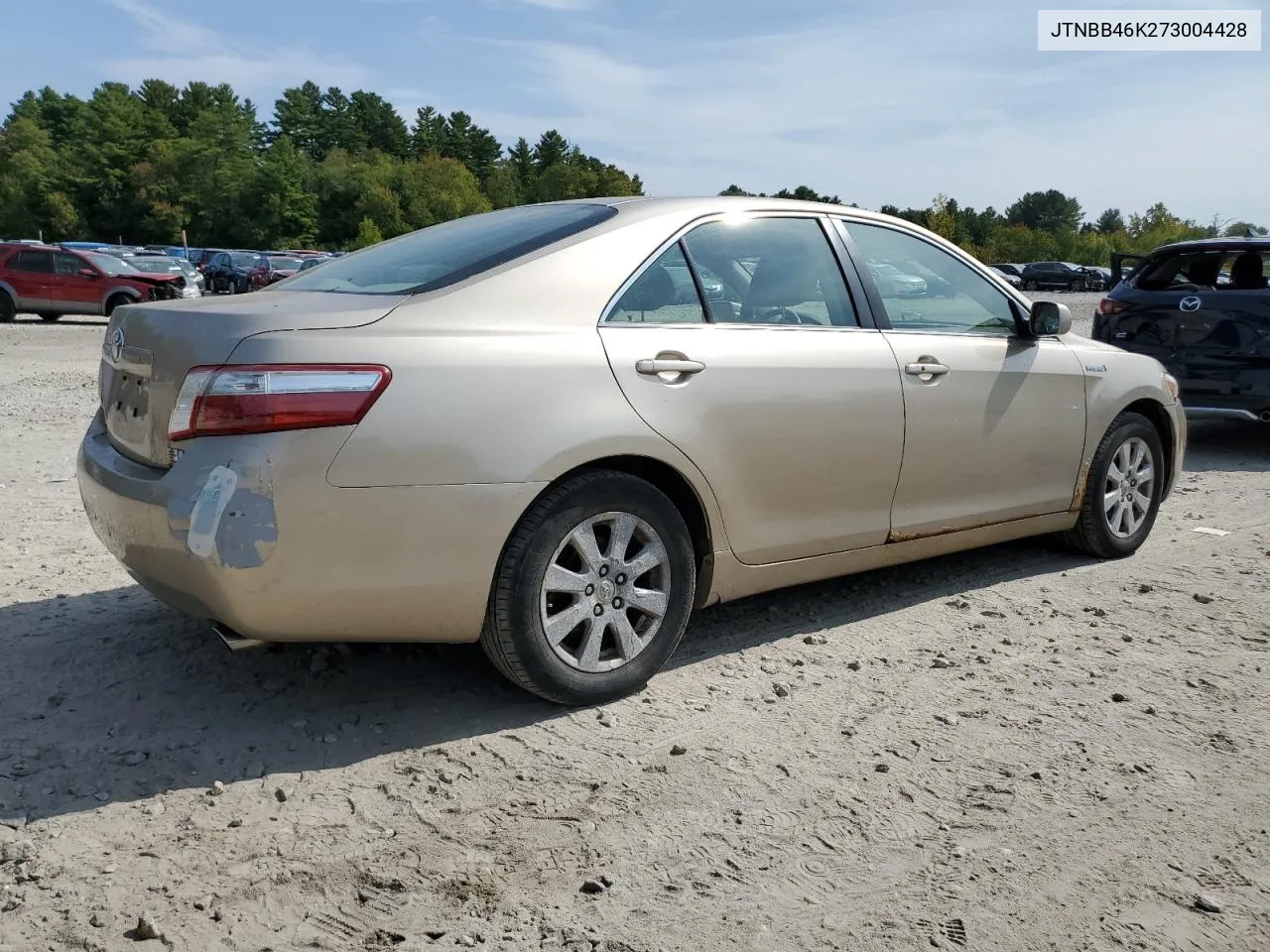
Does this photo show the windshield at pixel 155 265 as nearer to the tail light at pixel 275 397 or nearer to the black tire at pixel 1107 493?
the black tire at pixel 1107 493

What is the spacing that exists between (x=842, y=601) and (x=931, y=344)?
115 centimetres

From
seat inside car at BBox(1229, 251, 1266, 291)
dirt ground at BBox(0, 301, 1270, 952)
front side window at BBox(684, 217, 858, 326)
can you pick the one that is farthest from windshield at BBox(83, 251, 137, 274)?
front side window at BBox(684, 217, 858, 326)

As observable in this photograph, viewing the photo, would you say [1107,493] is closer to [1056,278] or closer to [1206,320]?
[1206,320]

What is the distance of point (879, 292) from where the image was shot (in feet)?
15.2

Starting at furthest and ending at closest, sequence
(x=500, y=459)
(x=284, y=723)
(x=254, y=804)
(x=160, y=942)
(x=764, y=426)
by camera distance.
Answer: (x=764, y=426) → (x=284, y=723) → (x=500, y=459) → (x=254, y=804) → (x=160, y=942)

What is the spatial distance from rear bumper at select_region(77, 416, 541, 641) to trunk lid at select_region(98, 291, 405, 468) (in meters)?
0.14

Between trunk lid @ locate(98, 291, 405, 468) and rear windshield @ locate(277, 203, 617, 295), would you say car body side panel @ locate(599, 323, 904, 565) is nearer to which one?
rear windshield @ locate(277, 203, 617, 295)

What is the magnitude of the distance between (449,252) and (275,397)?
1.09 metres

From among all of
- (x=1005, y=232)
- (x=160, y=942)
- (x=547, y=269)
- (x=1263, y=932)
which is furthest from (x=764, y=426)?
(x=1005, y=232)

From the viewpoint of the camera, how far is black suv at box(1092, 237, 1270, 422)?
348 inches

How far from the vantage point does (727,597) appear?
4145mm

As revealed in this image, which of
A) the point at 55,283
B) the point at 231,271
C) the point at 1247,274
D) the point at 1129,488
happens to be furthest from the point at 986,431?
the point at 231,271

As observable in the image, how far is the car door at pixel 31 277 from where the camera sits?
968 inches

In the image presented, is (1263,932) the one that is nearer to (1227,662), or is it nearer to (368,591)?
(1227,662)
